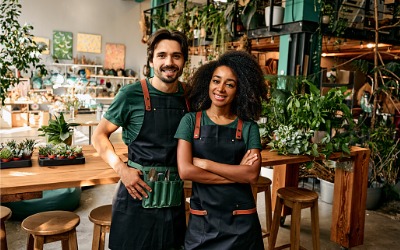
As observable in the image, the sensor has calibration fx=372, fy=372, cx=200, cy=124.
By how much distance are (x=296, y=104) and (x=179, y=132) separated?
1.58 meters

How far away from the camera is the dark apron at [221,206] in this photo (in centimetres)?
178

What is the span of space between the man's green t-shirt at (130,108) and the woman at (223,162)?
0.21 meters

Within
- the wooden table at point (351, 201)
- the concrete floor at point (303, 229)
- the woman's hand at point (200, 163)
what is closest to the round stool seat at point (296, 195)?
the wooden table at point (351, 201)

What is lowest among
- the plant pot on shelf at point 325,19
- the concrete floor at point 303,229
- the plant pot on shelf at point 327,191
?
the concrete floor at point 303,229

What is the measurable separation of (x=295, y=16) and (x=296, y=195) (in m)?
3.35

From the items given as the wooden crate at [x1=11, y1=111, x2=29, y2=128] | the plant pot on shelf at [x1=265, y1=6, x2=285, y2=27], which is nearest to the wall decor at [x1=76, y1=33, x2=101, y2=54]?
the wooden crate at [x1=11, y1=111, x2=29, y2=128]

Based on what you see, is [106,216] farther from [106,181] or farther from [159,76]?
[159,76]

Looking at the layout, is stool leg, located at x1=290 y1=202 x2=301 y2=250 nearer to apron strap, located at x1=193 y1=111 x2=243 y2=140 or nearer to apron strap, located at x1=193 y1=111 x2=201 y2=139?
apron strap, located at x1=193 y1=111 x2=243 y2=140

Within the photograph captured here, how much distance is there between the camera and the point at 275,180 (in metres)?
4.01

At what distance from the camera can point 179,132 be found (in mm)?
1818

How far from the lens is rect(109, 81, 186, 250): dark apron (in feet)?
6.05

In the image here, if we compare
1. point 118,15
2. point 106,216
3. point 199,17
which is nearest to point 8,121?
point 118,15

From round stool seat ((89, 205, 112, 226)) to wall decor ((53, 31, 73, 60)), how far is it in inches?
437

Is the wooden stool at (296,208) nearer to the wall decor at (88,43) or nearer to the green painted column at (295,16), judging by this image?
the green painted column at (295,16)
